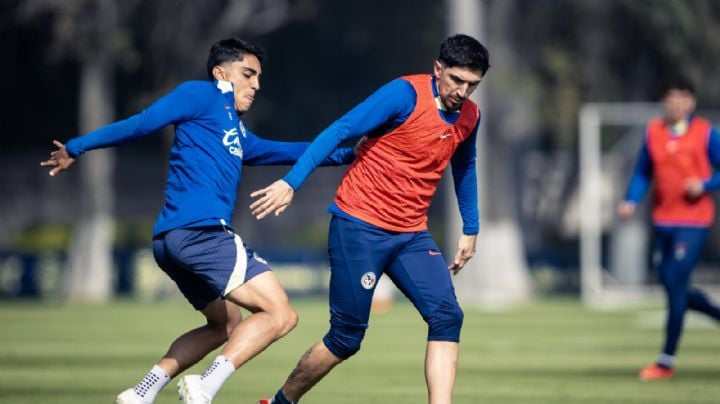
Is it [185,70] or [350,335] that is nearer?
[350,335]

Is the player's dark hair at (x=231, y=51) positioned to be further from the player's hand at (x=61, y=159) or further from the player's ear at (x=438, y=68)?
the player's ear at (x=438, y=68)

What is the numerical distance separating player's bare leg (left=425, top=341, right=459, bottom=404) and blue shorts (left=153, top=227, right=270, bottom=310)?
3.82ft

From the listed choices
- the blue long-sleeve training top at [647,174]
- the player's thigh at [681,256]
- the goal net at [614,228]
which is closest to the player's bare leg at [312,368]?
the player's thigh at [681,256]

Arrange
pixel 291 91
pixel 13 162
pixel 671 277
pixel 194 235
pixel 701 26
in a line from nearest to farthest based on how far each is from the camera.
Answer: pixel 194 235 < pixel 671 277 < pixel 701 26 < pixel 291 91 < pixel 13 162

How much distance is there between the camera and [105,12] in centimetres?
3412

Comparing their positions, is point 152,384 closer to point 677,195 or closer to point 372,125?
point 372,125

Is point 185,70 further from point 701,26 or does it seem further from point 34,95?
point 701,26

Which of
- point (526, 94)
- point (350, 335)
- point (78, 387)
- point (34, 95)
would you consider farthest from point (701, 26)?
point (350, 335)

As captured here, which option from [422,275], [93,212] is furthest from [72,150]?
[93,212]

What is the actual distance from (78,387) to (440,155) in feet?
16.4

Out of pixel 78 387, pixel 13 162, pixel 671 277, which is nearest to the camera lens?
pixel 78 387

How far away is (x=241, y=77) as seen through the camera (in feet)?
33.0

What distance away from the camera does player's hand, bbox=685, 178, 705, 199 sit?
14.4m

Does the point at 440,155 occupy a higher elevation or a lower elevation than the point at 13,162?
higher
